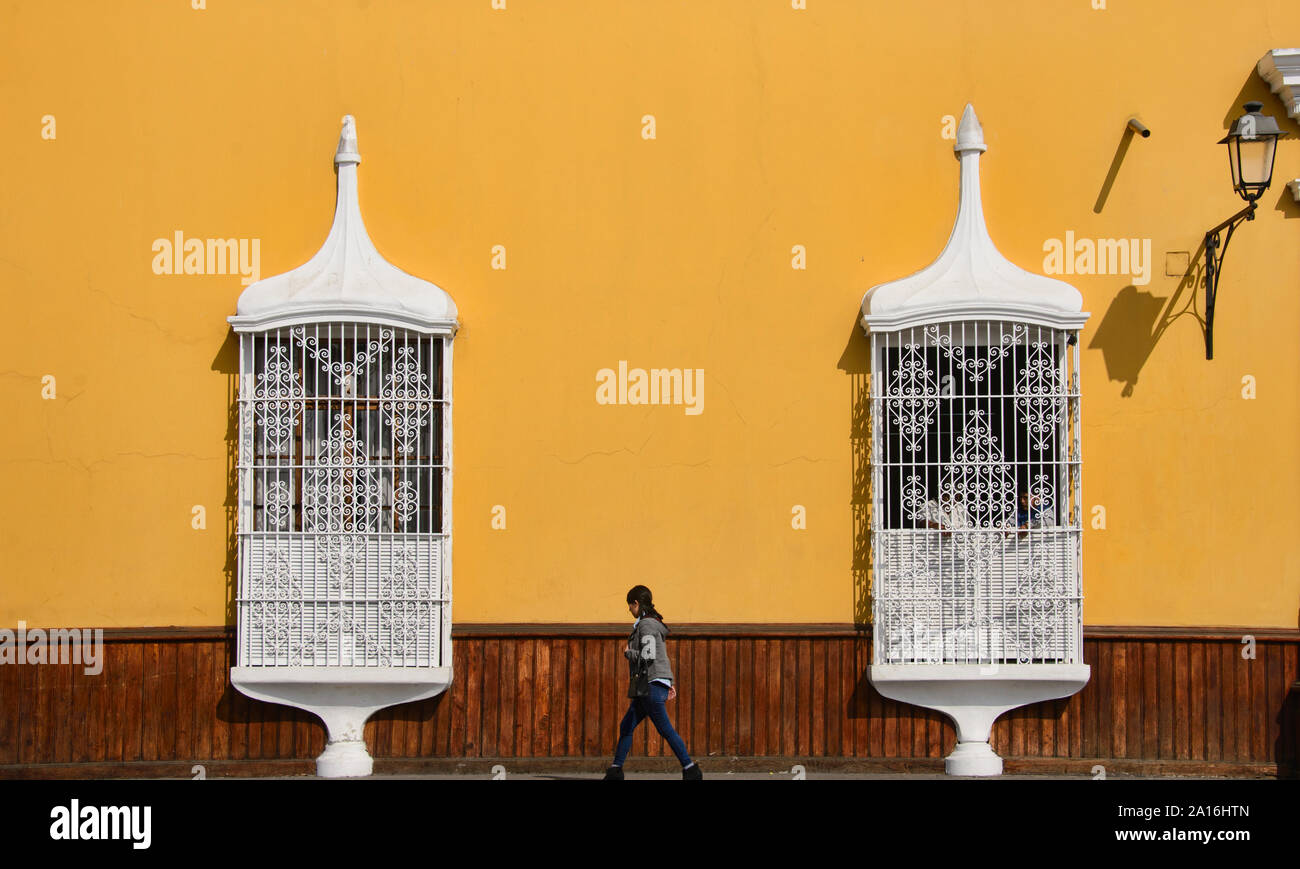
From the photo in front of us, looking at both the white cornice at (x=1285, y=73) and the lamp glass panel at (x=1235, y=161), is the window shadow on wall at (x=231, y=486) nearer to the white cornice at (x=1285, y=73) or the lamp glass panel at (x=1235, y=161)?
the lamp glass panel at (x=1235, y=161)

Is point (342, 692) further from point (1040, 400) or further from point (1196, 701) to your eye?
point (1196, 701)

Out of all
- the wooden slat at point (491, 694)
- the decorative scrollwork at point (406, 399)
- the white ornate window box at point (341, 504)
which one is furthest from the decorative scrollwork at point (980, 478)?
the decorative scrollwork at point (406, 399)

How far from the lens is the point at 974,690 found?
9641mm

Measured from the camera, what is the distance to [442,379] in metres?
9.76

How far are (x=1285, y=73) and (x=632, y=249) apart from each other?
14.3 ft

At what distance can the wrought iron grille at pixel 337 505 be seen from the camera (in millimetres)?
9648

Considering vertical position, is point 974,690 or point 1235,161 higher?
point 1235,161

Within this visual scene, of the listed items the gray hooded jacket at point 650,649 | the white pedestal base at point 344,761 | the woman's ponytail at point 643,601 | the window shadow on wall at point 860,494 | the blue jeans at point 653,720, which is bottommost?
the white pedestal base at point 344,761

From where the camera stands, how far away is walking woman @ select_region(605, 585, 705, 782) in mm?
8836

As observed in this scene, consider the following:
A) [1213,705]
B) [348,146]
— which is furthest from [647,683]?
[348,146]

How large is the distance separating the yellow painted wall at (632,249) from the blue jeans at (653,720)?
1.03 metres

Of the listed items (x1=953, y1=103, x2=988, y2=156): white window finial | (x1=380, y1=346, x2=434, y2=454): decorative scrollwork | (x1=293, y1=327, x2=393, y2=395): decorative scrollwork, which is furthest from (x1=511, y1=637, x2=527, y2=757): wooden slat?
(x1=953, y1=103, x2=988, y2=156): white window finial

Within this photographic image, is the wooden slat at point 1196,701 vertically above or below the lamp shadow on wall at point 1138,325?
below
